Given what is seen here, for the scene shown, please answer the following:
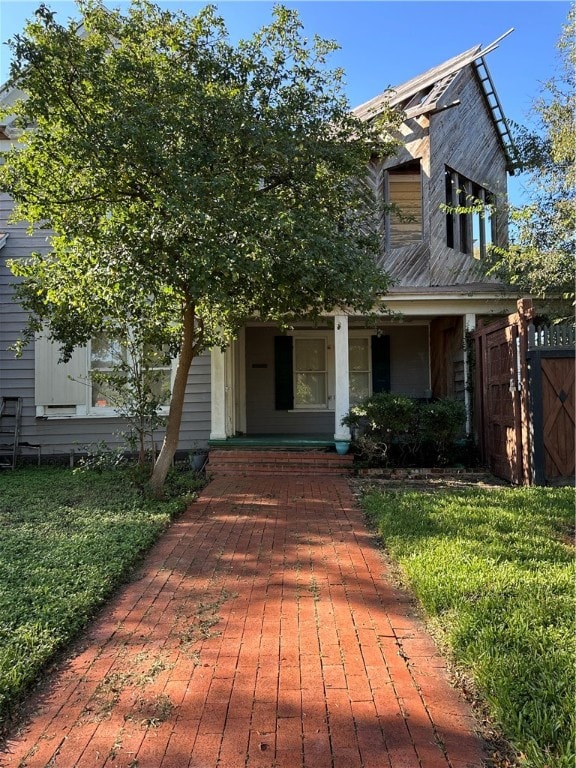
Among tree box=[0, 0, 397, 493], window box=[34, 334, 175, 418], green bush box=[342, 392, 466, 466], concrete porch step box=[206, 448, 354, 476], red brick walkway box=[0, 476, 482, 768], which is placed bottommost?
red brick walkway box=[0, 476, 482, 768]

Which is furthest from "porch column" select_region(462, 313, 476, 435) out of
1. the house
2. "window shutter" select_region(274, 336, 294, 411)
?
"window shutter" select_region(274, 336, 294, 411)

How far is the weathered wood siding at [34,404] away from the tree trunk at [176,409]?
9.86 feet

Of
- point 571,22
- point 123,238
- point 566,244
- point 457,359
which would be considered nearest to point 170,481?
point 123,238

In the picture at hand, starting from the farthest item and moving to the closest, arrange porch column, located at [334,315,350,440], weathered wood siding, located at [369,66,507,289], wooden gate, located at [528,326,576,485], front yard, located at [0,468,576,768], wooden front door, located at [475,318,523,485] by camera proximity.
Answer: weathered wood siding, located at [369,66,507,289] < porch column, located at [334,315,350,440] < wooden front door, located at [475,318,523,485] < wooden gate, located at [528,326,576,485] < front yard, located at [0,468,576,768]

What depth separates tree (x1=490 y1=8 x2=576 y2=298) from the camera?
8.30 meters

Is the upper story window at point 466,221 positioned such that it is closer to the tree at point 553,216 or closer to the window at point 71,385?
the tree at point 553,216

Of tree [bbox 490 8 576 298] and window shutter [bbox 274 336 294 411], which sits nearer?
tree [bbox 490 8 576 298]

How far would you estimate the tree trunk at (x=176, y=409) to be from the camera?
7062mm

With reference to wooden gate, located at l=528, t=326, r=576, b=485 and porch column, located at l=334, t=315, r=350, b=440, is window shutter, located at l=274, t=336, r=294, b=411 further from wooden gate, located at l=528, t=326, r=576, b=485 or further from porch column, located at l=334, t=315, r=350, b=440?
wooden gate, located at l=528, t=326, r=576, b=485

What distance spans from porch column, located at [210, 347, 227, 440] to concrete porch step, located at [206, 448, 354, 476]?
504mm

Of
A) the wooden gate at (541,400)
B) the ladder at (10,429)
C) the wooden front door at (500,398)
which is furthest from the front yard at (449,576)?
the ladder at (10,429)

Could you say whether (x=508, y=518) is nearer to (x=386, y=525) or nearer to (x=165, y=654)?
(x=386, y=525)

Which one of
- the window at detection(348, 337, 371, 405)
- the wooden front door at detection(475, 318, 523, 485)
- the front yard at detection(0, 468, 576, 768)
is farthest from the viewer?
the window at detection(348, 337, 371, 405)

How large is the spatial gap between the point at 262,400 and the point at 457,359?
4.42 m
